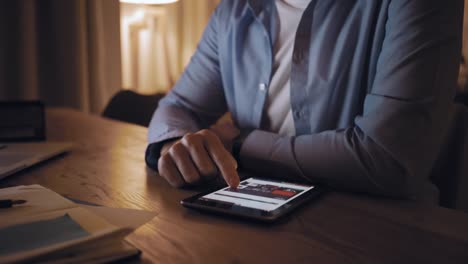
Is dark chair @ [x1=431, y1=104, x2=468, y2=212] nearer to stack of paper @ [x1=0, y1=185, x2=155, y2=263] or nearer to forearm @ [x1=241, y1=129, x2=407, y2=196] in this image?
forearm @ [x1=241, y1=129, x2=407, y2=196]

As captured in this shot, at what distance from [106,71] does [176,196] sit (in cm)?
218

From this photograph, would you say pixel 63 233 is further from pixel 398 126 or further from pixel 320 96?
pixel 320 96

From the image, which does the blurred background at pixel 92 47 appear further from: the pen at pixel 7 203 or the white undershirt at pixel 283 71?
the pen at pixel 7 203

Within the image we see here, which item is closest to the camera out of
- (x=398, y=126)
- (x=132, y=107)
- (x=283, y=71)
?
(x=398, y=126)

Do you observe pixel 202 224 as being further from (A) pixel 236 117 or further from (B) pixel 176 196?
(A) pixel 236 117

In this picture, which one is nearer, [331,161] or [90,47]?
[331,161]

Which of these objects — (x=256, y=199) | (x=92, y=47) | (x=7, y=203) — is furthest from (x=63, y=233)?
(x=92, y=47)

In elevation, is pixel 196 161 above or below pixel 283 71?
below

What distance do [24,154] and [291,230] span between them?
0.58 metres

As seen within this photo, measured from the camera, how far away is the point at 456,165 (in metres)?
0.84

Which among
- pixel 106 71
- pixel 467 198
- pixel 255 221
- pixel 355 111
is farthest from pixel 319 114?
pixel 106 71

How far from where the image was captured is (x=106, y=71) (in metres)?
2.59

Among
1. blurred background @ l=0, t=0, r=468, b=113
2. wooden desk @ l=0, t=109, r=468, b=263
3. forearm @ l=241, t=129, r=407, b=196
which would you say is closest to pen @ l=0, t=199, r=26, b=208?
wooden desk @ l=0, t=109, r=468, b=263

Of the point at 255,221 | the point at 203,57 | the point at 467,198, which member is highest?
the point at 203,57
